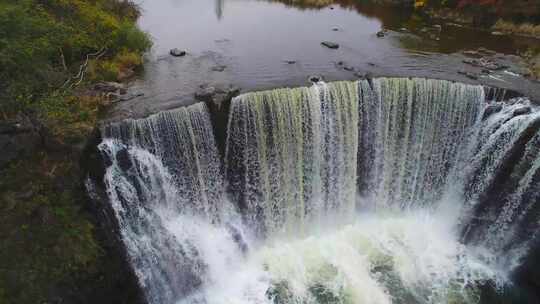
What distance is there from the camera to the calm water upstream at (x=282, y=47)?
1380 centimetres

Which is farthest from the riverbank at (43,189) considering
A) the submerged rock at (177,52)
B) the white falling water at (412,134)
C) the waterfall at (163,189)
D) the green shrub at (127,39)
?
the white falling water at (412,134)

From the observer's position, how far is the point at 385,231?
13.5m

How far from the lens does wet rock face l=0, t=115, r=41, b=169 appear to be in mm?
9406

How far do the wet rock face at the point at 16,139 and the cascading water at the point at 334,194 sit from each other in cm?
186

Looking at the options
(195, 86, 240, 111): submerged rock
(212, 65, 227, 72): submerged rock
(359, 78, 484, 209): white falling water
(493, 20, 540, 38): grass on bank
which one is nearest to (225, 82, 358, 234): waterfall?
(195, 86, 240, 111): submerged rock

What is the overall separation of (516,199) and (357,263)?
17.0 feet

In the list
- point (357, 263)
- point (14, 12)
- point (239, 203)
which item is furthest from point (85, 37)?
point (357, 263)

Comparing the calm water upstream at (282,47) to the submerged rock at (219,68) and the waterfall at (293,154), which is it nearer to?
the submerged rock at (219,68)

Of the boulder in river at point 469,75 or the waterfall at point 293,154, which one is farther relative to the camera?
the boulder in river at point 469,75

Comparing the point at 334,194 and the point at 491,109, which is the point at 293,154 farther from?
the point at 491,109

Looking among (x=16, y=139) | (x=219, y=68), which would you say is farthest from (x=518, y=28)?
(x=16, y=139)

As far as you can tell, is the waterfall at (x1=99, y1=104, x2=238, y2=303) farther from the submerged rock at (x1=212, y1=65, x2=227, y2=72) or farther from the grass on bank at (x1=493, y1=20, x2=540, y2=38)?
the grass on bank at (x1=493, y1=20, x2=540, y2=38)

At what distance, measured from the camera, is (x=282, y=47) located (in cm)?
1711

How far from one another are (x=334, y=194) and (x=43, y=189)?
8.69m
